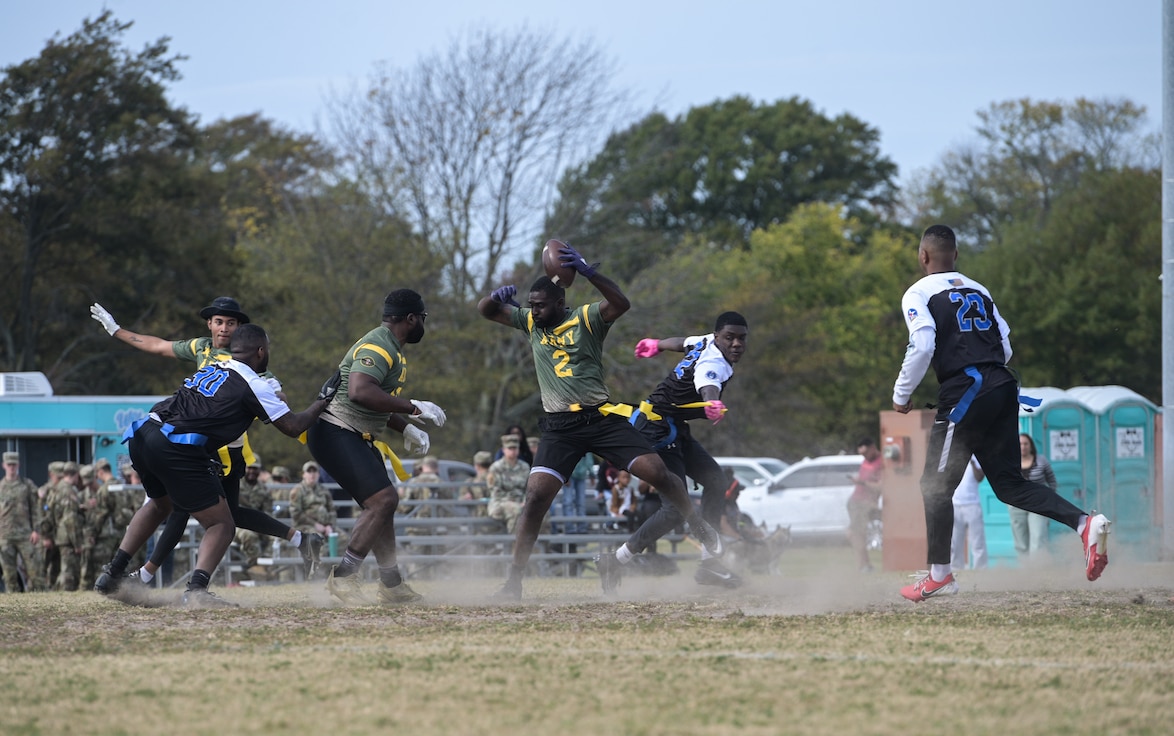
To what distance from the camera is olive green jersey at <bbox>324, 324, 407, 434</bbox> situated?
28.8ft

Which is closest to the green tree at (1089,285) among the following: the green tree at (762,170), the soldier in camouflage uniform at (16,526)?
the green tree at (762,170)

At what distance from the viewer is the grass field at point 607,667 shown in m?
4.80

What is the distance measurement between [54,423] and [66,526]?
13.2 feet

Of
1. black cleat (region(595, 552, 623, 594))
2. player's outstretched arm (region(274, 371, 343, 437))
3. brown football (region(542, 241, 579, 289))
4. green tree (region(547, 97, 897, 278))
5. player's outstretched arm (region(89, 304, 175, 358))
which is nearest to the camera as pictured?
player's outstretched arm (region(274, 371, 343, 437))

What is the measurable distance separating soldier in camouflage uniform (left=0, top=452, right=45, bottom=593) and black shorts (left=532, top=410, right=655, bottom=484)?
9.47 meters

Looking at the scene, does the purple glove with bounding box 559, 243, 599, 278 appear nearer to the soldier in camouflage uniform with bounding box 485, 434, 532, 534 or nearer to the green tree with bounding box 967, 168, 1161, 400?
the soldier in camouflage uniform with bounding box 485, 434, 532, 534

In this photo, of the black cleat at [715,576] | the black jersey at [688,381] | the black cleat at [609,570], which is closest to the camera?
the black jersey at [688,381]

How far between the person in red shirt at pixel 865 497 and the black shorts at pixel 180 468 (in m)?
11.2

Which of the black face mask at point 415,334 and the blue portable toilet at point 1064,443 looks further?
the blue portable toilet at point 1064,443

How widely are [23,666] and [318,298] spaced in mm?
23748

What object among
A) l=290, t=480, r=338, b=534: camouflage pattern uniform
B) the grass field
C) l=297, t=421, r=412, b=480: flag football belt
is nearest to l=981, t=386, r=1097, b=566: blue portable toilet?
l=290, t=480, r=338, b=534: camouflage pattern uniform

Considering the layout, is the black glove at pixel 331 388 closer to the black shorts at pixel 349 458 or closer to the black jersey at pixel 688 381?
the black shorts at pixel 349 458

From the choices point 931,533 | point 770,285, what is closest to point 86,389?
point 770,285

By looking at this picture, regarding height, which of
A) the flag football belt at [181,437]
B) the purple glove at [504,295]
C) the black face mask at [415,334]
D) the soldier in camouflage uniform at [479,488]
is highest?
the purple glove at [504,295]
